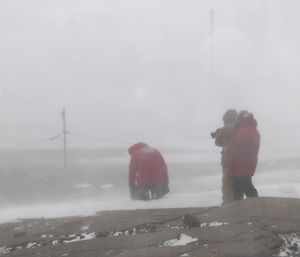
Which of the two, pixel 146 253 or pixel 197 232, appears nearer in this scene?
pixel 146 253

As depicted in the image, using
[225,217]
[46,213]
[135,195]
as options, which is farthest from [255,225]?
[46,213]

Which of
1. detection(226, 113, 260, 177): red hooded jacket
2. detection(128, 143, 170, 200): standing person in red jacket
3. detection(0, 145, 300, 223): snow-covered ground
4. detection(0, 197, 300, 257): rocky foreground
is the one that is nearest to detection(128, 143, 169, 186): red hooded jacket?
detection(128, 143, 170, 200): standing person in red jacket

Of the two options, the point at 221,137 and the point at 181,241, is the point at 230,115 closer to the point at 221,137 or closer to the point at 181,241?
the point at 221,137

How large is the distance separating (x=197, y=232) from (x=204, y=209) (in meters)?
1.43

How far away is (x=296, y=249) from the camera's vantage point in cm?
229

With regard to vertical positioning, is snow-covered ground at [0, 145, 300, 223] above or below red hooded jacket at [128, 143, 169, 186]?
below

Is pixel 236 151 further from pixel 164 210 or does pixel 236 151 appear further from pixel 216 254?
pixel 216 254

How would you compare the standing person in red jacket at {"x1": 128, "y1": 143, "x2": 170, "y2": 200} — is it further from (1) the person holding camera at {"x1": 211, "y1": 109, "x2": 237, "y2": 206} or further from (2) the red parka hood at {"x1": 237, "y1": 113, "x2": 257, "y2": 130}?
(2) the red parka hood at {"x1": 237, "y1": 113, "x2": 257, "y2": 130}

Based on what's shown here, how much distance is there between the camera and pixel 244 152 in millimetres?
4160

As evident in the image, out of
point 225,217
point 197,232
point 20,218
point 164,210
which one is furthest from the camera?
point 20,218

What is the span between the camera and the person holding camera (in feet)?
14.5

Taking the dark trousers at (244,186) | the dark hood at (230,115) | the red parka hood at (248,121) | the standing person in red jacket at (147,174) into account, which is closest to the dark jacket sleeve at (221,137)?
the dark hood at (230,115)

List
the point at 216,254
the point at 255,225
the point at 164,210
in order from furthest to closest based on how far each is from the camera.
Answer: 1. the point at 164,210
2. the point at 255,225
3. the point at 216,254

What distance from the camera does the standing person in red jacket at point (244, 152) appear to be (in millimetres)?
4109
